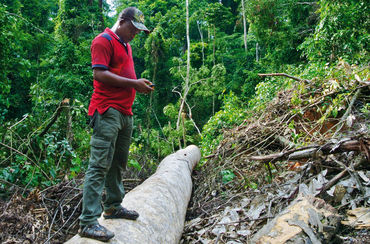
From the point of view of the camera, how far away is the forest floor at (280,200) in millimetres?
1818

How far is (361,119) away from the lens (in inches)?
126

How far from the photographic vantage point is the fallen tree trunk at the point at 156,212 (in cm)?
181

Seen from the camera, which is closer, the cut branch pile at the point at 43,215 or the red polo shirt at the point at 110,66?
the red polo shirt at the point at 110,66

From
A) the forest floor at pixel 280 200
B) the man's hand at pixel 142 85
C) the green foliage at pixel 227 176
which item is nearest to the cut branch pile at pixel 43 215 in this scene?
the forest floor at pixel 280 200

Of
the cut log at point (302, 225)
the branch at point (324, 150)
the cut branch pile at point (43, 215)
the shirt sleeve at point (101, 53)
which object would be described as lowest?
the cut branch pile at point (43, 215)

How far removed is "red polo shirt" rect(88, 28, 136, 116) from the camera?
5.80ft

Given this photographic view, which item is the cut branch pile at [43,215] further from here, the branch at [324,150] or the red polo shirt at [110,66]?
the branch at [324,150]

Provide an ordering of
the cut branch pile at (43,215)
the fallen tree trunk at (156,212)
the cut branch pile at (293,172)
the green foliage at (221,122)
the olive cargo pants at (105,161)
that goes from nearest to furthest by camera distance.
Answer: the olive cargo pants at (105,161), the fallen tree trunk at (156,212), the cut branch pile at (293,172), the cut branch pile at (43,215), the green foliage at (221,122)

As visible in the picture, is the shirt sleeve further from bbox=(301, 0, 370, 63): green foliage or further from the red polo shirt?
bbox=(301, 0, 370, 63): green foliage

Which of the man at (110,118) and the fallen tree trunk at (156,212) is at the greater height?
the man at (110,118)

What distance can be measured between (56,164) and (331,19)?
20.7 ft

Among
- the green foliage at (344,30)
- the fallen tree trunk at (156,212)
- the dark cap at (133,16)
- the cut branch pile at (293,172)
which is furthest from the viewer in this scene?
the green foliage at (344,30)

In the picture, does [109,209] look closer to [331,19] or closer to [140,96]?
[331,19]

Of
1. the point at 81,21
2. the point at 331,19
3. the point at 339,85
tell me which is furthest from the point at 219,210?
the point at 81,21
